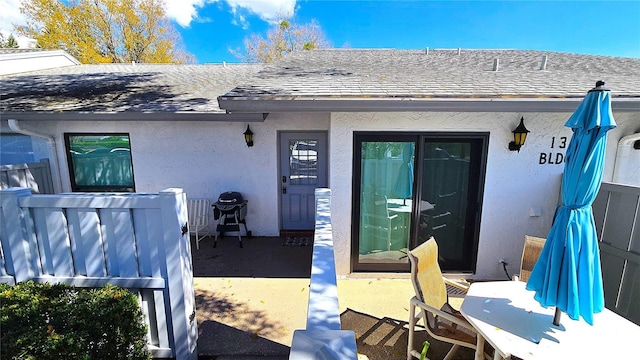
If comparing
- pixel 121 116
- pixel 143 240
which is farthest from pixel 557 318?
pixel 121 116

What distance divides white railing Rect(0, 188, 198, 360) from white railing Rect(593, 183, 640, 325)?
17.4ft

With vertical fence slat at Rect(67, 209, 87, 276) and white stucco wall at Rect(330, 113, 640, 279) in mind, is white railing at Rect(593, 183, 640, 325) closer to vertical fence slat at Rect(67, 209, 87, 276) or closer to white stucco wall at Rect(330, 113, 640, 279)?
white stucco wall at Rect(330, 113, 640, 279)

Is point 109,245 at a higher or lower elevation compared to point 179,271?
higher

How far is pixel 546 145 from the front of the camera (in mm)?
4250

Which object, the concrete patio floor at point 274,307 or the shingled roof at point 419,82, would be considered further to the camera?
the shingled roof at point 419,82

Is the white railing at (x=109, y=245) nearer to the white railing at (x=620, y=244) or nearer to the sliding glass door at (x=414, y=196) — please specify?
the sliding glass door at (x=414, y=196)

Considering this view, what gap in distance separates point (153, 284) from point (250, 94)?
2.53 meters

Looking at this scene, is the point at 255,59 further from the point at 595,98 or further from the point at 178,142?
the point at 595,98

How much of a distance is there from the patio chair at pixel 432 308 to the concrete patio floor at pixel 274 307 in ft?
1.24

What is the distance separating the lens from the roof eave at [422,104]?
11.8 ft

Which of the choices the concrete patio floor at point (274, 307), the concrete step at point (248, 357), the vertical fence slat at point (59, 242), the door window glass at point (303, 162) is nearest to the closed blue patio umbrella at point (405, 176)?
the concrete patio floor at point (274, 307)

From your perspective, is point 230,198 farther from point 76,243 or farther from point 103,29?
point 103,29

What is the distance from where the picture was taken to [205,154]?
20.1ft

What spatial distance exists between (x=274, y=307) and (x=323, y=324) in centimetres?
283
